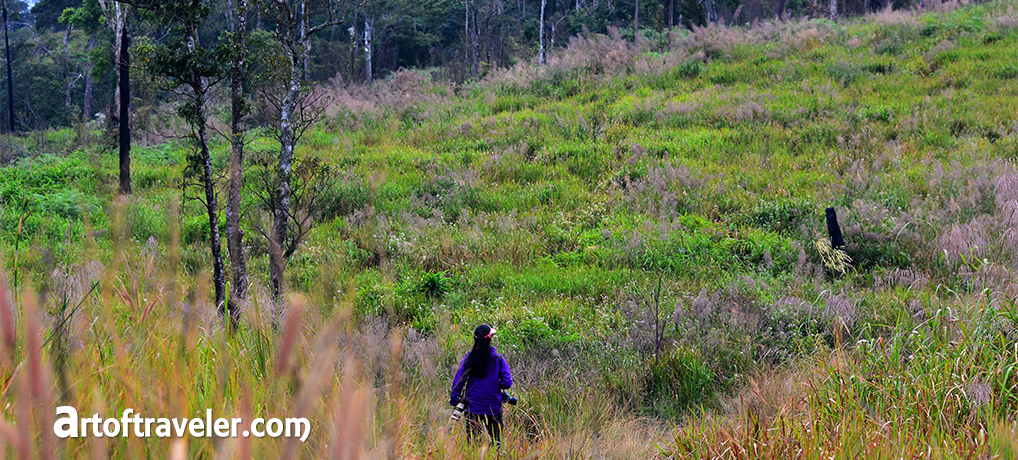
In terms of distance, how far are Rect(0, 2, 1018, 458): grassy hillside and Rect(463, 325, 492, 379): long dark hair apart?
1.66 feet

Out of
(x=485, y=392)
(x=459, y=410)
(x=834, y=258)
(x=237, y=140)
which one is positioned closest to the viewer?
(x=459, y=410)

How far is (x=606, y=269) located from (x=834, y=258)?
2.77 m

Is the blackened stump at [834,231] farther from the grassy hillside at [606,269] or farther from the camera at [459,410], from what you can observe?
the camera at [459,410]

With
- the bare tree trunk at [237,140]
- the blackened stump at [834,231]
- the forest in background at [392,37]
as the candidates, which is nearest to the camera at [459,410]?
the bare tree trunk at [237,140]

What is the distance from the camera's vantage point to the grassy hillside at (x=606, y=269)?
1.94 metres

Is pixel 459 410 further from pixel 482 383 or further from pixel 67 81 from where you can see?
pixel 67 81

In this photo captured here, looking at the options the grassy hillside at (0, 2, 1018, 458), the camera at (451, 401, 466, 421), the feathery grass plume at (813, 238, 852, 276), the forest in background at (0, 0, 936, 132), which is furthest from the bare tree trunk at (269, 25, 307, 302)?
the forest in background at (0, 0, 936, 132)

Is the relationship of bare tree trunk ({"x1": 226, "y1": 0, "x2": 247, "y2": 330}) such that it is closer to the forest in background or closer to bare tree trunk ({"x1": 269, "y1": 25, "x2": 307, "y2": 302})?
bare tree trunk ({"x1": 269, "y1": 25, "x2": 307, "y2": 302})

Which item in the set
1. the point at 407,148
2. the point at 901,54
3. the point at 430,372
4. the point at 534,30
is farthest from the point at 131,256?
the point at 534,30

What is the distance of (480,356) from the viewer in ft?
15.1

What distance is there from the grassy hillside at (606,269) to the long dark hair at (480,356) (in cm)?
51

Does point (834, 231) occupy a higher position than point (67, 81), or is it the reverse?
point (67, 81)

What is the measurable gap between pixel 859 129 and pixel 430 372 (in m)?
10.8

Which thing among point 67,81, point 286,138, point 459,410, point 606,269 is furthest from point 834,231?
point 67,81
